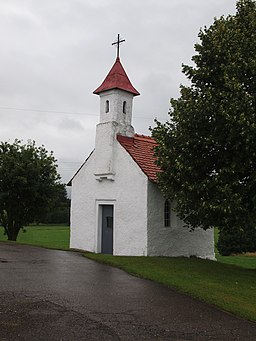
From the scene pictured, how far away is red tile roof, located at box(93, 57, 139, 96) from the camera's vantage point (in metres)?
20.0

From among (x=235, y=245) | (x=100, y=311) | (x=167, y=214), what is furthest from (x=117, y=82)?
(x=235, y=245)

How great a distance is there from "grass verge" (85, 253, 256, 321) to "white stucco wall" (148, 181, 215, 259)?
213cm

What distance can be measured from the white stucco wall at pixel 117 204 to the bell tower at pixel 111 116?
26cm

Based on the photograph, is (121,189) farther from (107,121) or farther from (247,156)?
(247,156)

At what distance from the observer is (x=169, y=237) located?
19.0 m

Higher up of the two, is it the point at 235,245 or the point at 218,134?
the point at 218,134

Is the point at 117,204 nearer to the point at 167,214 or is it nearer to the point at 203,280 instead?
the point at 167,214

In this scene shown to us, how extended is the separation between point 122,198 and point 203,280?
23.6ft

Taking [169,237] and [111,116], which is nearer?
[169,237]

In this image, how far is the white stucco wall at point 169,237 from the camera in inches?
714

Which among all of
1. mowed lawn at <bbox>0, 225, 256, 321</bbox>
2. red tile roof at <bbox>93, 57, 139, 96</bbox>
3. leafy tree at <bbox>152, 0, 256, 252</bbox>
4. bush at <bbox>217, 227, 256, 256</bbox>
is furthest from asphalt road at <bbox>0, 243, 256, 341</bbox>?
bush at <bbox>217, 227, 256, 256</bbox>

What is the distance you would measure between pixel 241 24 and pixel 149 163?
6.90m

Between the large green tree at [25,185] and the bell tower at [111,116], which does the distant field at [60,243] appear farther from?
the bell tower at [111,116]

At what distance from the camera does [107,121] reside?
783 inches
